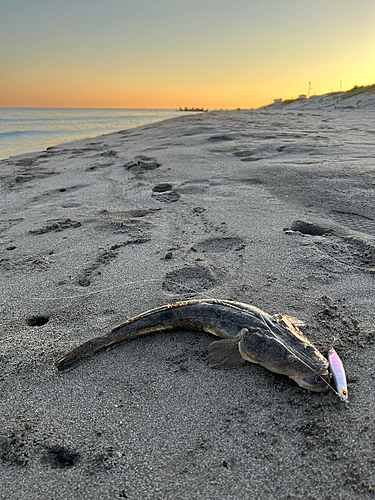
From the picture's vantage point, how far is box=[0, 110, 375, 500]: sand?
1.54 metres

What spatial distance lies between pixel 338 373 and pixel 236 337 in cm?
62

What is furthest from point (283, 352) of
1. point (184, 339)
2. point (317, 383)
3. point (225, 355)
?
point (184, 339)

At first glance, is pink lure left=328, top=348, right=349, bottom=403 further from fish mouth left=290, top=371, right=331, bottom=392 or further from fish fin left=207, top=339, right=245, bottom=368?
fish fin left=207, top=339, right=245, bottom=368

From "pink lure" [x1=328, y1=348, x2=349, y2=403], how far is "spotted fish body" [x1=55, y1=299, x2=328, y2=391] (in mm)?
67

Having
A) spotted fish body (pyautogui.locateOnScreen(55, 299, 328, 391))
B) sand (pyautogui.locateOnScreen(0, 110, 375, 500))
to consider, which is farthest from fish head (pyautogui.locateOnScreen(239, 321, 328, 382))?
sand (pyautogui.locateOnScreen(0, 110, 375, 500))

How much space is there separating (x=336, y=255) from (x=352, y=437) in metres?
1.91

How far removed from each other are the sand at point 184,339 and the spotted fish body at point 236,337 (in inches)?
3.4

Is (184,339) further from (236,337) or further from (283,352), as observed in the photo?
(283,352)

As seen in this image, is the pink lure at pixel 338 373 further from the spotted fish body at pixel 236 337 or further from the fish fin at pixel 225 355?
the fish fin at pixel 225 355

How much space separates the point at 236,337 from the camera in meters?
2.07

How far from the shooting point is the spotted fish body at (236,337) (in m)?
1.87

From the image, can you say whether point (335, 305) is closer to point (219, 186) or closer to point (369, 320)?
point (369, 320)

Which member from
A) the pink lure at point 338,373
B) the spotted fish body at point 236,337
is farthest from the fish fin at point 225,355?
the pink lure at point 338,373

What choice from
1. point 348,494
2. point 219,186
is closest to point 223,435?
point 348,494
